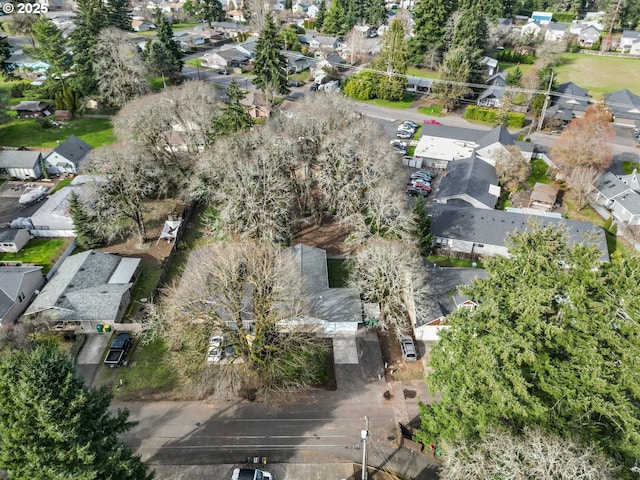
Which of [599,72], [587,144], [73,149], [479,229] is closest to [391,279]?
[479,229]

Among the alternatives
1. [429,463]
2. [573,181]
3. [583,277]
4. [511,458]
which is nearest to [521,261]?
[583,277]

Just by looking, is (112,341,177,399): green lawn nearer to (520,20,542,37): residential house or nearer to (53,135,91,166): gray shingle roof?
(53,135,91,166): gray shingle roof

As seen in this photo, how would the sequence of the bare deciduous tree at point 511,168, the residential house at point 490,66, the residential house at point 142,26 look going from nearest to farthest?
the bare deciduous tree at point 511,168 < the residential house at point 490,66 < the residential house at point 142,26

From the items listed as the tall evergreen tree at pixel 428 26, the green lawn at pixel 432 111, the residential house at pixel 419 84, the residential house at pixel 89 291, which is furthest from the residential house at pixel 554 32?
the residential house at pixel 89 291

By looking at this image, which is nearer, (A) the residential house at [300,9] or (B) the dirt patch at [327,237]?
(B) the dirt patch at [327,237]

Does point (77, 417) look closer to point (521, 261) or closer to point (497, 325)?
point (497, 325)

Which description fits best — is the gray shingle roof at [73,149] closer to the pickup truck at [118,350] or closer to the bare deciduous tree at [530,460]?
the pickup truck at [118,350]

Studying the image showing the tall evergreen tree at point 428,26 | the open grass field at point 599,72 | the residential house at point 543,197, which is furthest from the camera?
the tall evergreen tree at point 428,26
